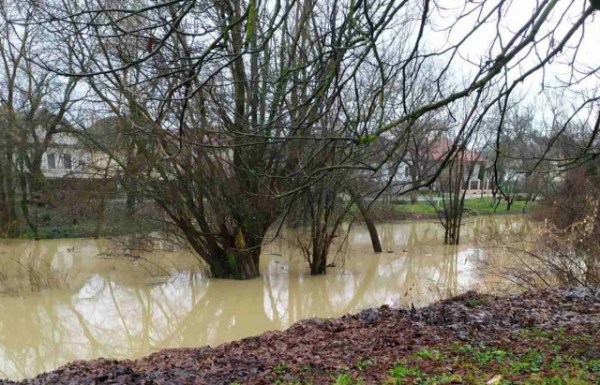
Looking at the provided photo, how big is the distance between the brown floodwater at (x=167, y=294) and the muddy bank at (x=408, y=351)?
95.7 inches

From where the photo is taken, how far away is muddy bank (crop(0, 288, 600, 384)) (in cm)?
406

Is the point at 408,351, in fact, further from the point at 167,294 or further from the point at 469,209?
the point at 469,209

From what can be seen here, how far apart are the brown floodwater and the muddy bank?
7.97 feet

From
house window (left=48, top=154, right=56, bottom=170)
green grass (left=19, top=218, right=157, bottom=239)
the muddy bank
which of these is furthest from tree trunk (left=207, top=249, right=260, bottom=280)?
house window (left=48, top=154, right=56, bottom=170)

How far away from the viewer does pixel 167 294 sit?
12375mm

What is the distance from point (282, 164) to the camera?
11.9 metres

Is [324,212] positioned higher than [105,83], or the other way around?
[105,83]

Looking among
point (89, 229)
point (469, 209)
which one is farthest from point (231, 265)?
point (469, 209)

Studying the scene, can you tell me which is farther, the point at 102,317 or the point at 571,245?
the point at 102,317

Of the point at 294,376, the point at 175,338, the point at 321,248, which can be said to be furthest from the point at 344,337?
the point at 321,248

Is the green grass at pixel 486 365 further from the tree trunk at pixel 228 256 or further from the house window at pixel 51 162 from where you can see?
the house window at pixel 51 162

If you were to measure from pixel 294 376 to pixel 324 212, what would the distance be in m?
9.74

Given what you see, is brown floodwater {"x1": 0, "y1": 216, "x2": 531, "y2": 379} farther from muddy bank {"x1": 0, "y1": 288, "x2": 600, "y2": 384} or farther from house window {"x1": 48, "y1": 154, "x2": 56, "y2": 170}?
house window {"x1": 48, "y1": 154, "x2": 56, "y2": 170}

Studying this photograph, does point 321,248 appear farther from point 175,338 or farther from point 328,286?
point 175,338
